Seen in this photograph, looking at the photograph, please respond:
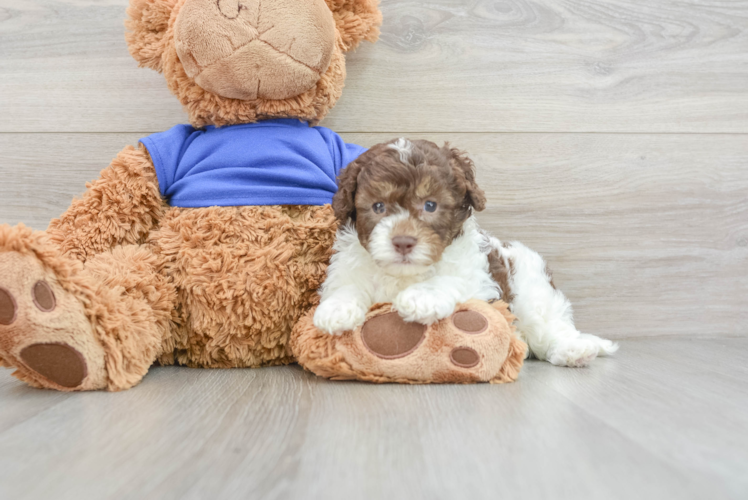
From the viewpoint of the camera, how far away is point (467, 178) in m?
1.24

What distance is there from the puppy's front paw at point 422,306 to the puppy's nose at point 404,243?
0.10 metres

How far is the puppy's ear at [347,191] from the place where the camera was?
4.05 feet

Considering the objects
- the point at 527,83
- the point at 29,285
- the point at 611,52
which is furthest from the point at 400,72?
the point at 29,285

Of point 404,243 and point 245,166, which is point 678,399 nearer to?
point 404,243

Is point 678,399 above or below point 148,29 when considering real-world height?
below

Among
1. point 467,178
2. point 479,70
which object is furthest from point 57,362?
point 479,70

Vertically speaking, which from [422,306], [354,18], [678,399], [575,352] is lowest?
[575,352]

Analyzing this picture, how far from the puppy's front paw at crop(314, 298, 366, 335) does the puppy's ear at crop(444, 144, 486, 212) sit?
357mm

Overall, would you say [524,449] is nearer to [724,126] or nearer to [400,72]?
[400,72]

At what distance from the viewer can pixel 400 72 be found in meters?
A: 1.76

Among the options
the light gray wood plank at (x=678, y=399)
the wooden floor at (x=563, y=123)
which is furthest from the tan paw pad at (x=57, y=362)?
the light gray wood plank at (x=678, y=399)

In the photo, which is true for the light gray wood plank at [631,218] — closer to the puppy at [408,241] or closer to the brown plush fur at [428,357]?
the puppy at [408,241]

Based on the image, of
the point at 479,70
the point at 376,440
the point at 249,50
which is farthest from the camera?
the point at 479,70

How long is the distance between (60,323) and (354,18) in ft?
3.44
